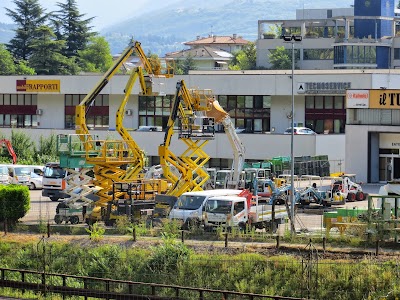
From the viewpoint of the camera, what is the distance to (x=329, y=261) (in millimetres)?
35094

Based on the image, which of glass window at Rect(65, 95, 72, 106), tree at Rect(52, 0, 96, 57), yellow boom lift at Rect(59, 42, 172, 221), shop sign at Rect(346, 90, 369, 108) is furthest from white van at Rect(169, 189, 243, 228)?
tree at Rect(52, 0, 96, 57)

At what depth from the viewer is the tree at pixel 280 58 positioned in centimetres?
14350

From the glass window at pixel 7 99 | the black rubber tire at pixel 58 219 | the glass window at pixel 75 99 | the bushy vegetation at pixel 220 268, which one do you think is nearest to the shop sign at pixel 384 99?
the black rubber tire at pixel 58 219

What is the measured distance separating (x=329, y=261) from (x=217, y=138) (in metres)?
39.3

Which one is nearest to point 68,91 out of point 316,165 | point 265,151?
point 265,151

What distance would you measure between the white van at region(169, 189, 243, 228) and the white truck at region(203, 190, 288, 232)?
287 mm

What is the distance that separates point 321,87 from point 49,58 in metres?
67.3

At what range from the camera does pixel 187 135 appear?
53.5m

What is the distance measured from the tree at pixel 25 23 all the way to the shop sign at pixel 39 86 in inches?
2776

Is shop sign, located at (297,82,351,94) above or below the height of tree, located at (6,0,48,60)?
below

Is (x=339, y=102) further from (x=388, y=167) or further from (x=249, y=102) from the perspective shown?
(x=388, y=167)

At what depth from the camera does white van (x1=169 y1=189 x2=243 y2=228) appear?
42.8 m

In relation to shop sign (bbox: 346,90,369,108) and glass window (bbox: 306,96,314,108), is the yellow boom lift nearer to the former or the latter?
shop sign (bbox: 346,90,369,108)

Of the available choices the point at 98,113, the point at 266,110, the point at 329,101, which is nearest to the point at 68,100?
the point at 98,113
